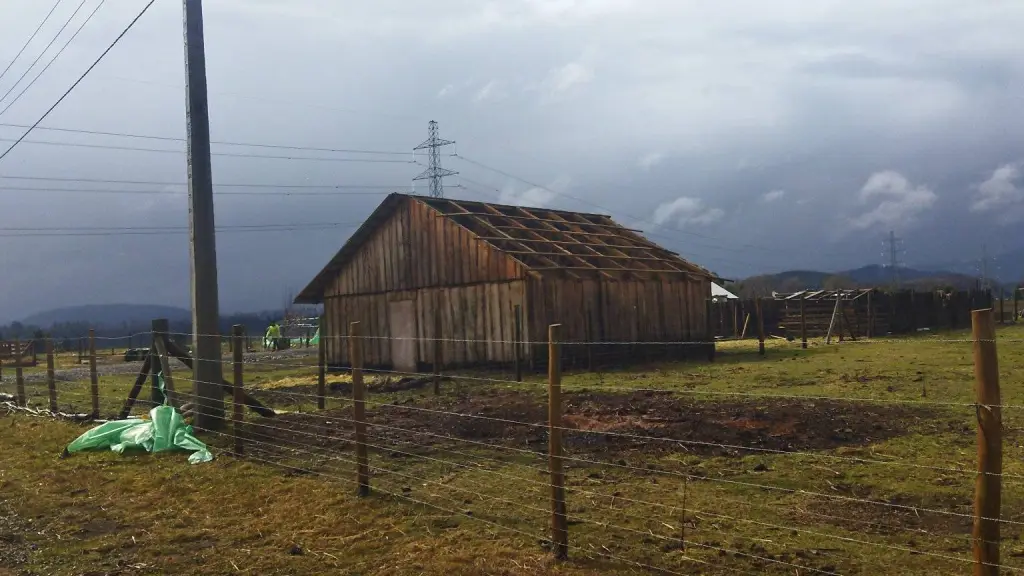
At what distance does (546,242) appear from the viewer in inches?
971

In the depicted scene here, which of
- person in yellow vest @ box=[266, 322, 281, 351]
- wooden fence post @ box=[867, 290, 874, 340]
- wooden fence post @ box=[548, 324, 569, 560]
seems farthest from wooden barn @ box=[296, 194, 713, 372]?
person in yellow vest @ box=[266, 322, 281, 351]

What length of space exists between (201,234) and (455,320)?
12.0 m

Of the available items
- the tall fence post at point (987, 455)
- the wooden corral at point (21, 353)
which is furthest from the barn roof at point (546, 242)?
the tall fence post at point (987, 455)

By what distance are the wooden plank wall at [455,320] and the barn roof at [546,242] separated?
132cm

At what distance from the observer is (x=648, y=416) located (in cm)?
1169

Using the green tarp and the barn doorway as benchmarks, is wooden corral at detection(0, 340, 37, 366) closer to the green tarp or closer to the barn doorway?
the barn doorway

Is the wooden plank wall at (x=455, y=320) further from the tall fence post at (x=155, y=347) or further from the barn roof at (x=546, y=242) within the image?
the tall fence post at (x=155, y=347)

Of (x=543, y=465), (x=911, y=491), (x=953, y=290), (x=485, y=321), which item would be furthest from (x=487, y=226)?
(x=953, y=290)

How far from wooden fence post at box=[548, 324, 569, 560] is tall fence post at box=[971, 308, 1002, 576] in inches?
100

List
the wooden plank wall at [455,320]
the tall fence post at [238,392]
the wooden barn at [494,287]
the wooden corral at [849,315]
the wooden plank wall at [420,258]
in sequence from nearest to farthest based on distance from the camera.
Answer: the tall fence post at [238,392], the wooden plank wall at [455,320], the wooden barn at [494,287], the wooden plank wall at [420,258], the wooden corral at [849,315]

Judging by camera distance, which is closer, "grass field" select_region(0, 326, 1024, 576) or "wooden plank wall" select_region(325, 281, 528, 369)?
"grass field" select_region(0, 326, 1024, 576)

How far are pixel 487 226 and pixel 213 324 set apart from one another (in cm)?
1280

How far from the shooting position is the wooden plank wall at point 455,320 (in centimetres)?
2233

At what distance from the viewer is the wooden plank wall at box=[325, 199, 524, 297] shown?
74.8ft
